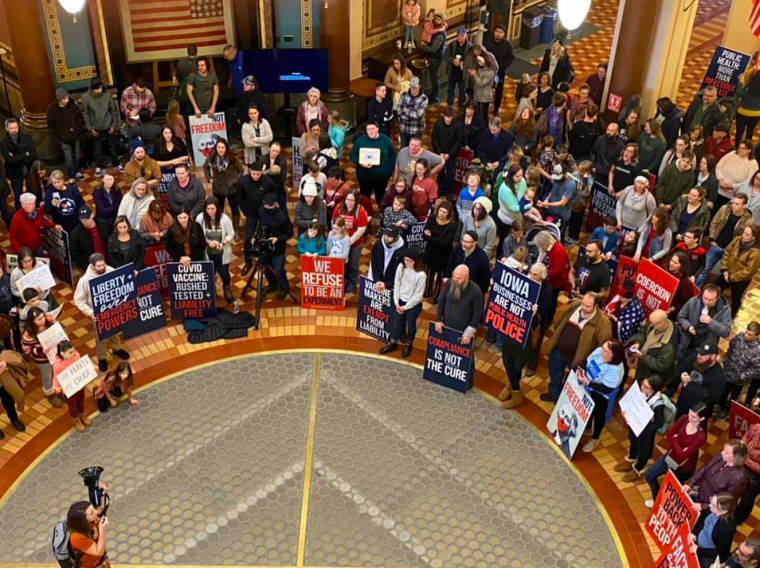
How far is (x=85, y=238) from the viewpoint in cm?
1094

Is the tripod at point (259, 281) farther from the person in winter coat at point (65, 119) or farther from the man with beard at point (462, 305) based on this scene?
the person in winter coat at point (65, 119)

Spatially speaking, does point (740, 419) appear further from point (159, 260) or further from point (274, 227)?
point (159, 260)

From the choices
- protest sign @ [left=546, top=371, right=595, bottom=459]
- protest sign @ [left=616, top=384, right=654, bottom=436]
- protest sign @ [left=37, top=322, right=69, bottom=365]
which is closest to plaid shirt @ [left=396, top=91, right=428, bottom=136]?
protest sign @ [left=546, top=371, right=595, bottom=459]

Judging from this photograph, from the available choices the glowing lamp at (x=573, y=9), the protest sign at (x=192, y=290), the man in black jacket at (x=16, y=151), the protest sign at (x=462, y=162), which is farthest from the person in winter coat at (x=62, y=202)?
the glowing lamp at (x=573, y=9)

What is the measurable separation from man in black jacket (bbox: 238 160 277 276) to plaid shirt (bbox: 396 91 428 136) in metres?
3.31

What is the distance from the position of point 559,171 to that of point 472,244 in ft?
9.05

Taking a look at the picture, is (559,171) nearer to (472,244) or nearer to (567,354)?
(472,244)

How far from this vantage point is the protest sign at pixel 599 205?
12852mm

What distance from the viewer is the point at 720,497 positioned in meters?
7.30

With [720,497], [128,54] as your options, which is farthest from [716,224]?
[128,54]

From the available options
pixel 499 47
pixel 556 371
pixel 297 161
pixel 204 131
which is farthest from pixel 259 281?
pixel 499 47

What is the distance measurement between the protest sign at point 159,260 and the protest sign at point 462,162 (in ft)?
16.8

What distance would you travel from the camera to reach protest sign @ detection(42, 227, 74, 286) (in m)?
11.3

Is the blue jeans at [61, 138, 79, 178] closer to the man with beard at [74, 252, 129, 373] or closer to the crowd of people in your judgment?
the crowd of people
